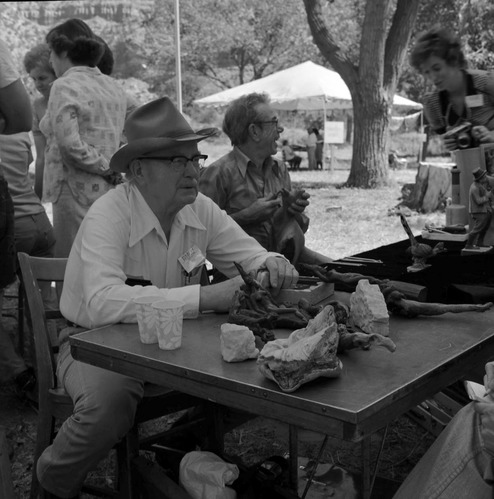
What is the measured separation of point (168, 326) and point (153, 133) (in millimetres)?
895

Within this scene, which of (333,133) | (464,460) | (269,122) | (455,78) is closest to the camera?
(464,460)

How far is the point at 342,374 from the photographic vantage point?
62.0 inches

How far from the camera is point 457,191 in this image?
389cm

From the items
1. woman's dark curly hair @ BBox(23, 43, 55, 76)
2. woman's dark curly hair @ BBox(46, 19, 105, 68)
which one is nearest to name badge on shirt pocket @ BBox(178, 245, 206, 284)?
woman's dark curly hair @ BBox(46, 19, 105, 68)

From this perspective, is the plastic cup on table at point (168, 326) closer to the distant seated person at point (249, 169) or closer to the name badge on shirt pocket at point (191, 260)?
the name badge on shirt pocket at point (191, 260)

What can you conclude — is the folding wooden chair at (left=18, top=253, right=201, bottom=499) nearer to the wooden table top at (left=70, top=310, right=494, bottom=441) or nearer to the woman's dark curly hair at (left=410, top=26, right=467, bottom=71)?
the wooden table top at (left=70, top=310, right=494, bottom=441)

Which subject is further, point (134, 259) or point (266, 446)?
point (266, 446)

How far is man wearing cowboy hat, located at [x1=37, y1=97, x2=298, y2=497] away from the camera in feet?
6.87

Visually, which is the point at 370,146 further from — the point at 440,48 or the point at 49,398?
the point at 49,398

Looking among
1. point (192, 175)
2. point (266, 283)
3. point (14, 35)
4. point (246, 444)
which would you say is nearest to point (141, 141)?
point (192, 175)

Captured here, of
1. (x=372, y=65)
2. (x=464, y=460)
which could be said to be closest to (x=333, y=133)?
(x=372, y=65)

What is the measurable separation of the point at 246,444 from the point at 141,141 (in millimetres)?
1630

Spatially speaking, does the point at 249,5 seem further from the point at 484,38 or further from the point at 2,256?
the point at 2,256

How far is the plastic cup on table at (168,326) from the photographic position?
177 centimetres
